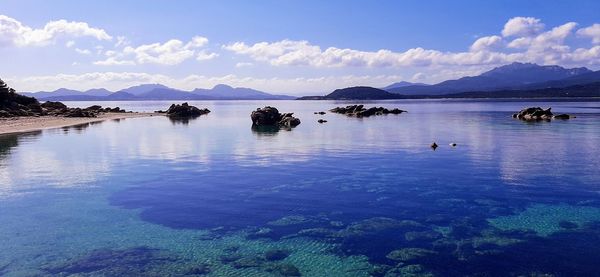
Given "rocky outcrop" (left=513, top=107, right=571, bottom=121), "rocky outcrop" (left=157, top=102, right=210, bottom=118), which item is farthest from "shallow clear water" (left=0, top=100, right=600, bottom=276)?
"rocky outcrop" (left=157, top=102, right=210, bottom=118)

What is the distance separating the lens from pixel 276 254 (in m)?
16.8

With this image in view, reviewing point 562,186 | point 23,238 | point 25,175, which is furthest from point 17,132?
point 562,186

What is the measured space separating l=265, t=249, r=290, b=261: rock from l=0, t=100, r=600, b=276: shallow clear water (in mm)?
77

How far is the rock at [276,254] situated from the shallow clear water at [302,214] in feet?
0.25

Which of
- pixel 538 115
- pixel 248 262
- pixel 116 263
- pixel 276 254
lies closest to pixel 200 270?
pixel 248 262

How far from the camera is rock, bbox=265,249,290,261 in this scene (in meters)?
16.4

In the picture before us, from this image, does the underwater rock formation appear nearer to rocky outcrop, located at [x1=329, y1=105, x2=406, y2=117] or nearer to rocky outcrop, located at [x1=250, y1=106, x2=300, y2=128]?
rocky outcrop, located at [x1=250, y1=106, x2=300, y2=128]

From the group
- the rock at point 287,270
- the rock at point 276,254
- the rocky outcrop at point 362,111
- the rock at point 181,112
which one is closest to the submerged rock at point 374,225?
the rock at point 276,254

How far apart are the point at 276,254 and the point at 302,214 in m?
5.54

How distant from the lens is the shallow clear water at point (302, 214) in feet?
51.7

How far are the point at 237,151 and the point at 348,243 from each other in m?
31.1

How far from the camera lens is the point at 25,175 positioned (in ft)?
108

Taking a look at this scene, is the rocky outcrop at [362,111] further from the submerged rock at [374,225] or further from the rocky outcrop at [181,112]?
the submerged rock at [374,225]

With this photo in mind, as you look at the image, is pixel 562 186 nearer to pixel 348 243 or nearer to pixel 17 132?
pixel 348 243
